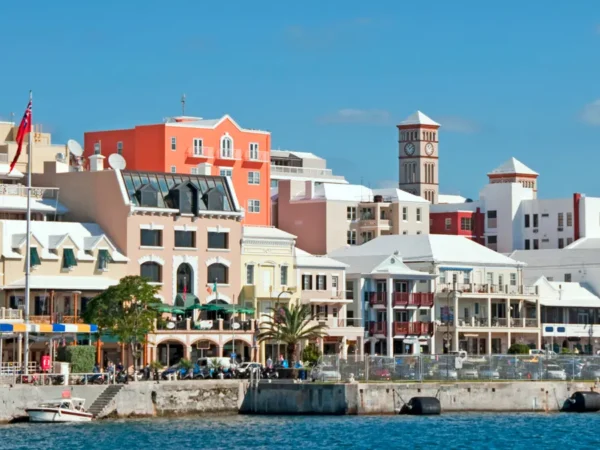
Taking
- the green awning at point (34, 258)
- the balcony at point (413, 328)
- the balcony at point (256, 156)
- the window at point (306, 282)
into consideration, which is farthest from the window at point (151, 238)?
the balcony at point (256, 156)

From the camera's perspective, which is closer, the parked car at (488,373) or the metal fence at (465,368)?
the metal fence at (465,368)

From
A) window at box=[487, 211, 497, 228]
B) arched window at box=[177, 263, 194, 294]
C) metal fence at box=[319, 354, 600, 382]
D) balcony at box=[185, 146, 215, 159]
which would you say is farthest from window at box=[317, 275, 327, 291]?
window at box=[487, 211, 497, 228]

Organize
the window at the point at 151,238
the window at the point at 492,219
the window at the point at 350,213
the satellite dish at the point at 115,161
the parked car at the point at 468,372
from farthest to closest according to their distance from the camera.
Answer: the window at the point at 492,219, the window at the point at 350,213, the satellite dish at the point at 115,161, the window at the point at 151,238, the parked car at the point at 468,372

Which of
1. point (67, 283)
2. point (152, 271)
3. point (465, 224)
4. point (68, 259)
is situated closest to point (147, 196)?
point (152, 271)

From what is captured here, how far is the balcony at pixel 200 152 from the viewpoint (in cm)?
13900

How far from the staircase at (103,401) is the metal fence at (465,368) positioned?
12642mm

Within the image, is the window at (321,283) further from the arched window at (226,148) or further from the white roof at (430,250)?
the arched window at (226,148)

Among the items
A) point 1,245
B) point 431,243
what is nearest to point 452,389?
point 1,245

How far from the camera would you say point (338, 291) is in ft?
416

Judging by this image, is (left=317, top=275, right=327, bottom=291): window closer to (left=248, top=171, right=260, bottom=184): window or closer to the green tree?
(left=248, top=171, right=260, bottom=184): window

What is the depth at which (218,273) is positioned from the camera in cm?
11856

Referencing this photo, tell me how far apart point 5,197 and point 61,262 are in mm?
9165

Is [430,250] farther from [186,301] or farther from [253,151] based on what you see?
[186,301]

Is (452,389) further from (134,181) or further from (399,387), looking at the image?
(134,181)
